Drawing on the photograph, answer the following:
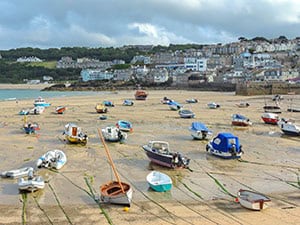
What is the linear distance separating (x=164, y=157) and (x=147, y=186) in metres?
2.74

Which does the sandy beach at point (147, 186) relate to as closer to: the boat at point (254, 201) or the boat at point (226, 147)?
the boat at point (254, 201)

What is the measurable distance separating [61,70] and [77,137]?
156 meters

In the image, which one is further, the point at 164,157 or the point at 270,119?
the point at 270,119

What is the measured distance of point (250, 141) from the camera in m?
24.5

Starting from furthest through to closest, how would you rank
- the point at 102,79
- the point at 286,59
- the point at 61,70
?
the point at 61,70 < the point at 102,79 < the point at 286,59

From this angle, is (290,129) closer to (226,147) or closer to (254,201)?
(226,147)

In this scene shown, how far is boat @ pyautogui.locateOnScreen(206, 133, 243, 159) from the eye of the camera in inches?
764

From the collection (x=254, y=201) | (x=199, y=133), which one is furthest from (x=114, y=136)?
(x=254, y=201)

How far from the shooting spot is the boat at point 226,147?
19.4 metres

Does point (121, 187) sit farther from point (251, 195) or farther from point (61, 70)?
point (61, 70)

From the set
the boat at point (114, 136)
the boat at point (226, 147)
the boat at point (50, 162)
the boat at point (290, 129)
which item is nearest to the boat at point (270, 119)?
the boat at point (290, 129)

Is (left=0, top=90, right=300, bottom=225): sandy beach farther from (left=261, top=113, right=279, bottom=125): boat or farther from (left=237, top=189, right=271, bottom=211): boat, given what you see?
(left=261, top=113, right=279, bottom=125): boat

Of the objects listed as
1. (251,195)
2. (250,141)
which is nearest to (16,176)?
(251,195)

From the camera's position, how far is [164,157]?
687 inches
